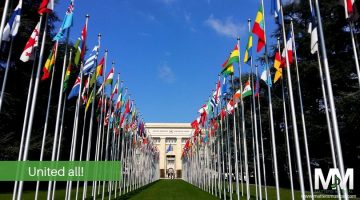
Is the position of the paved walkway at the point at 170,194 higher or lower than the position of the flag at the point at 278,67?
lower

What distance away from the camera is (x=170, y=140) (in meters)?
119

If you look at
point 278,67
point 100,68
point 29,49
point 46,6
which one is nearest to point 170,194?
point 100,68

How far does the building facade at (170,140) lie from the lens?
115 m

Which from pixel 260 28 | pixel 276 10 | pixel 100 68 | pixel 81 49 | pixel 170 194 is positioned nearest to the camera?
pixel 276 10

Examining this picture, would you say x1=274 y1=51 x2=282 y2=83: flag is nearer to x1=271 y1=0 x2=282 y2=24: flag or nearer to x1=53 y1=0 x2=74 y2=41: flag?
x1=271 y1=0 x2=282 y2=24: flag

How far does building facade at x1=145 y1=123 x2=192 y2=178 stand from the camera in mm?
115375

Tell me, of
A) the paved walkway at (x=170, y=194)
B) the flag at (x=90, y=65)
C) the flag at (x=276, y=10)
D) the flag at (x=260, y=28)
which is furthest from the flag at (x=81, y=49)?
the paved walkway at (x=170, y=194)

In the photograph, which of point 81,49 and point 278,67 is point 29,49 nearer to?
point 81,49

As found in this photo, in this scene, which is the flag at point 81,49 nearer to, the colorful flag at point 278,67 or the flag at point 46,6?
the flag at point 46,6

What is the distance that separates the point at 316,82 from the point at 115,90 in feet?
63.6

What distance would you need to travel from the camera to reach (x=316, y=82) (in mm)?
33188

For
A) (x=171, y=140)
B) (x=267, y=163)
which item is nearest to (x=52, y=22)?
(x=267, y=163)

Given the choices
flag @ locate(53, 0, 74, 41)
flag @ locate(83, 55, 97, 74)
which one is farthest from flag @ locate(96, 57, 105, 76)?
flag @ locate(53, 0, 74, 41)

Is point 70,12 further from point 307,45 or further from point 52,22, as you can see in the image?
point 307,45
